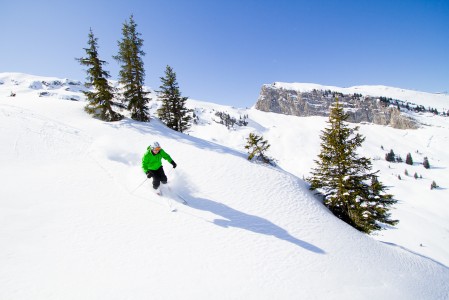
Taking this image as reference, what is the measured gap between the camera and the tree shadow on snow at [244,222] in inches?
278

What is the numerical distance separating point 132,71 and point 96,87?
4.53 metres

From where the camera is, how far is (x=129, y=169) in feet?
34.6

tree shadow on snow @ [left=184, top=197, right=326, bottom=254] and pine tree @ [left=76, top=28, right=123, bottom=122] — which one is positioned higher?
pine tree @ [left=76, top=28, right=123, bottom=122]

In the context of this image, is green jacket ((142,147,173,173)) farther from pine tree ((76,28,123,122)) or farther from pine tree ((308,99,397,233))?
pine tree ((76,28,123,122))

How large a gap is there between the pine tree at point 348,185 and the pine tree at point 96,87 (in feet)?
64.0

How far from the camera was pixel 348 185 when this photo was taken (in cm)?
1305

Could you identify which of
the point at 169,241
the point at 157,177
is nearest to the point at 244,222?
the point at 169,241

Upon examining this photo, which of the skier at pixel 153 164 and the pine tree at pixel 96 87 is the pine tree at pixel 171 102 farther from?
the skier at pixel 153 164

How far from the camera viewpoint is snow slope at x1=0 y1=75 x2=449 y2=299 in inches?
182

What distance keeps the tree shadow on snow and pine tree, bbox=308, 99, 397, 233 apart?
7311 millimetres

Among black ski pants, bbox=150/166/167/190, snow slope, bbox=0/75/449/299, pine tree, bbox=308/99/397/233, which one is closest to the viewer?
snow slope, bbox=0/75/449/299

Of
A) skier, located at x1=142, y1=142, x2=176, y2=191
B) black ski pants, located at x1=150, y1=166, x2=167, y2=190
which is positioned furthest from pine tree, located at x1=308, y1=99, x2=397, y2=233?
skier, located at x1=142, y1=142, x2=176, y2=191

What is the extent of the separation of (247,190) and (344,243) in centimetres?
452

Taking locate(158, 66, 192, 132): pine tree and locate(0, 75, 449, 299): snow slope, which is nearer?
locate(0, 75, 449, 299): snow slope
